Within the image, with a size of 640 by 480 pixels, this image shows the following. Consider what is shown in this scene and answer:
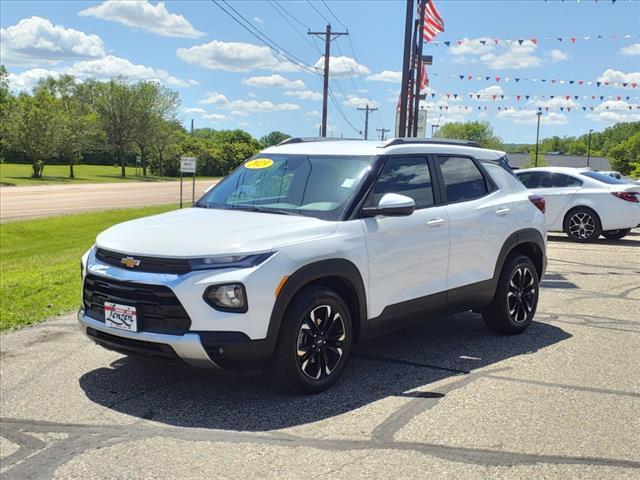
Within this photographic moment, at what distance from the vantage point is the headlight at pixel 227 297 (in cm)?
396

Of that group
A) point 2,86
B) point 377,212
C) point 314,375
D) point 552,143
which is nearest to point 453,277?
point 377,212

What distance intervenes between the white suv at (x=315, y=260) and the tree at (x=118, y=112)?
7266cm

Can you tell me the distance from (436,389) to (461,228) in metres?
1.54

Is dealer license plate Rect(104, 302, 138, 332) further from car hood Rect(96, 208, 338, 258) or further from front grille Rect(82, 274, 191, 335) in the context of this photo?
car hood Rect(96, 208, 338, 258)

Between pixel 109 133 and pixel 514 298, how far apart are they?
76298 millimetres

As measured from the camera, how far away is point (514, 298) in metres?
6.17

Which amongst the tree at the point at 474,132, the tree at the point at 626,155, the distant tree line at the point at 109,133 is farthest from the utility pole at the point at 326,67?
the tree at the point at 474,132

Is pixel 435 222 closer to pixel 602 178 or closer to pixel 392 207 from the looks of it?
pixel 392 207

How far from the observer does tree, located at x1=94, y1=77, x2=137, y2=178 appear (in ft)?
245

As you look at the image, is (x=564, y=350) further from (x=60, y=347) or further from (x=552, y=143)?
(x=552, y=143)

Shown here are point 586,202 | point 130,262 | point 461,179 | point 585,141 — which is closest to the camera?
point 130,262

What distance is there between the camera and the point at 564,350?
224 inches

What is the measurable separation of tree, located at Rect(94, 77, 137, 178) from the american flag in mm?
59555

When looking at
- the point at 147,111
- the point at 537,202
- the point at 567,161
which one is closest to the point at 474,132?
the point at 567,161
